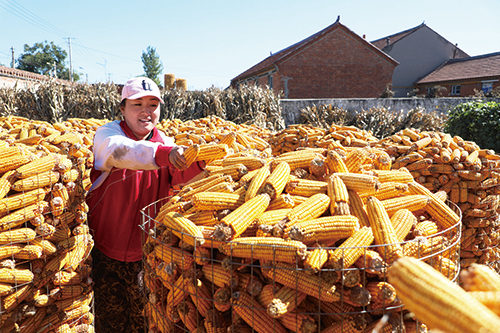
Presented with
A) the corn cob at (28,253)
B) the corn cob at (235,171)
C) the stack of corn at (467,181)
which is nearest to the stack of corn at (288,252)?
the corn cob at (235,171)

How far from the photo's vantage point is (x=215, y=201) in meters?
1.93

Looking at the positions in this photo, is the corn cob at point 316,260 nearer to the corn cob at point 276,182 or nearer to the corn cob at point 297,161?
the corn cob at point 276,182

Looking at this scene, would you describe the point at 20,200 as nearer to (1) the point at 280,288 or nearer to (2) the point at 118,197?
(2) the point at 118,197

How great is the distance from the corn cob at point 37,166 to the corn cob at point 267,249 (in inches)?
73.0

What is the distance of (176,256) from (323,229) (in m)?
0.80

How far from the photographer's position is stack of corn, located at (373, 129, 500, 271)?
4.54m

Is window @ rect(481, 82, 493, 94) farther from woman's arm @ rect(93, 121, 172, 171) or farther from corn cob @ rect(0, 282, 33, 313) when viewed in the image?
corn cob @ rect(0, 282, 33, 313)

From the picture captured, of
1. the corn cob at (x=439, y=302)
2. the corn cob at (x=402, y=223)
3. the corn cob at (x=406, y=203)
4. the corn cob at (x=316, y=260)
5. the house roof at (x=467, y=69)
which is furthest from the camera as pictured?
the house roof at (x=467, y=69)

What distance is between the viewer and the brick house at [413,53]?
36.7 metres

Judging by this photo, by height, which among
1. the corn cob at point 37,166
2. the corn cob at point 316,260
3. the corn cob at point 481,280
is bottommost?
the corn cob at point 316,260

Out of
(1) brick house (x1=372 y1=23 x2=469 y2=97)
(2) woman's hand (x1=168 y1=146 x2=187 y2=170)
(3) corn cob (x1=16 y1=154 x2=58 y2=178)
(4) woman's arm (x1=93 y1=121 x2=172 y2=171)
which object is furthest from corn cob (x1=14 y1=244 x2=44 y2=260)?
(1) brick house (x1=372 y1=23 x2=469 y2=97)

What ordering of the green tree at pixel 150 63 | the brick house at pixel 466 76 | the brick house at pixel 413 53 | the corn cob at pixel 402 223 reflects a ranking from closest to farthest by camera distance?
the corn cob at pixel 402 223 < the brick house at pixel 466 76 < the brick house at pixel 413 53 < the green tree at pixel 150 63

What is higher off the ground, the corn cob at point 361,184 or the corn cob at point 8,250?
the corn cob at point 361,184

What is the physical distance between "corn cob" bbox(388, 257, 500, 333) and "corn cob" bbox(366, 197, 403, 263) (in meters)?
0.60
